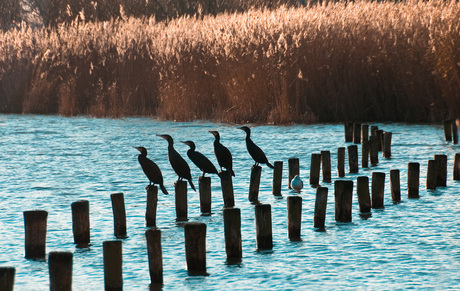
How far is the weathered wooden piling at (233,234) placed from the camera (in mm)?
7383

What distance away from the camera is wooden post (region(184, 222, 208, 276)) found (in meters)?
6.94

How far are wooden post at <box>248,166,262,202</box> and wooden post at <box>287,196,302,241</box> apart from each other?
208 cm

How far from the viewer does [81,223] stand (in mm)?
8164

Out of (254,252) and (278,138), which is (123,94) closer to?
(278,138)

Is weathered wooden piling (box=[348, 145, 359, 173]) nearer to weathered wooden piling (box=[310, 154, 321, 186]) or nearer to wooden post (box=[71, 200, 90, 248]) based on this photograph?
weathered wooden piling (box=[310, 154, 321, 186])

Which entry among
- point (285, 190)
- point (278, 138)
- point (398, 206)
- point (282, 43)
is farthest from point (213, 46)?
point (398, 206)

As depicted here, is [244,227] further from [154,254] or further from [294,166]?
[154,254]

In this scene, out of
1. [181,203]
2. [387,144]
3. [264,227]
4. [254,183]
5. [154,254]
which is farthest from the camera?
[387,144]

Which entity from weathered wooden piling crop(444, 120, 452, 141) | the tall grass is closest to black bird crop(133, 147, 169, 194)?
weathered wooden piling crop(444, 120, 452, 141)

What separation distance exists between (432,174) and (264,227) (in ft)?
12.0

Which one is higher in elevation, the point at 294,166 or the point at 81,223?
the point at 294,166

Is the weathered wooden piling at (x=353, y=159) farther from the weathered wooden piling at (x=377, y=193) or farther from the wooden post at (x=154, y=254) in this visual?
the wooden post at (x=154, y=254)

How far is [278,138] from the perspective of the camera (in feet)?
55.3

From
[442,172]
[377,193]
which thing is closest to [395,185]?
[377,193]
